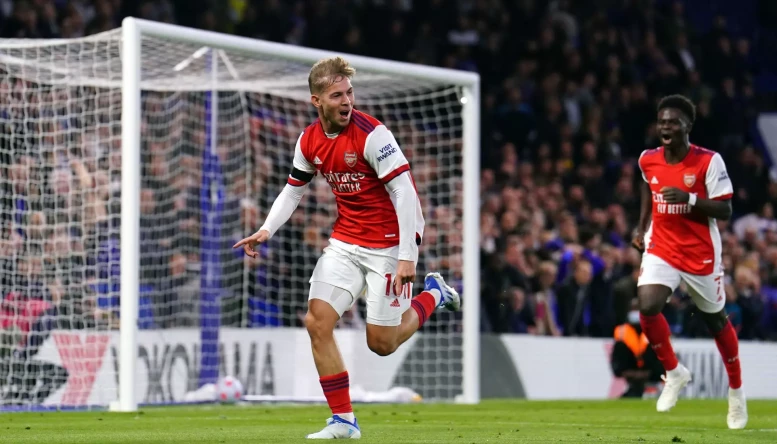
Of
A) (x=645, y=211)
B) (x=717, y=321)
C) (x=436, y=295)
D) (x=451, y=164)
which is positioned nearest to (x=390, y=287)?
(x=436, y=295)

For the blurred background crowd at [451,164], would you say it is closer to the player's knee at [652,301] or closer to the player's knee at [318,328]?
the player's knee at [652,301]

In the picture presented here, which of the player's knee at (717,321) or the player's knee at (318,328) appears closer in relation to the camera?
the player's knee at (318,328)

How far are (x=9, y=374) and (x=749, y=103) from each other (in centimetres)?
1624

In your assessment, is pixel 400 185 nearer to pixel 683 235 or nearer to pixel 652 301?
pixel 652 301

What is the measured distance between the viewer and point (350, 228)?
25.8 feet

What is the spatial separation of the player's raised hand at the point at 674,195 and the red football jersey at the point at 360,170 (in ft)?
8.36

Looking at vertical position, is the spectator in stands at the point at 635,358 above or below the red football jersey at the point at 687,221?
below

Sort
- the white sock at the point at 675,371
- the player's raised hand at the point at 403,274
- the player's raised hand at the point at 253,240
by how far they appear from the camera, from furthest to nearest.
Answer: the white sock at the point at 675,371 < the player's raised hand at the point at 253,240 < the player's raised hand at the point at 403,274

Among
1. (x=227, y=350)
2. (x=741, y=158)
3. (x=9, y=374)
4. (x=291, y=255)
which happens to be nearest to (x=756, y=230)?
(x=741, y=158)

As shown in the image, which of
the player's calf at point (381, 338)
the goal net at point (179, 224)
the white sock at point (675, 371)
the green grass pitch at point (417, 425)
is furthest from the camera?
the goal net at point (179, 224)

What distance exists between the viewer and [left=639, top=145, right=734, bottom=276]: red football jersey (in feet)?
33.6

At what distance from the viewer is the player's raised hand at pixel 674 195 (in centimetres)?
969

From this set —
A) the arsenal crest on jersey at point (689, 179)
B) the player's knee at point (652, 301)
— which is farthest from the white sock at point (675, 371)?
the arsenal crest on jersey at point (689, 179)

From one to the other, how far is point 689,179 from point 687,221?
338 mm
